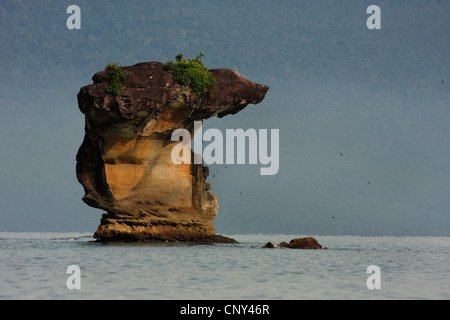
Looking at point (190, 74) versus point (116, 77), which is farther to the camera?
point (190, 74)

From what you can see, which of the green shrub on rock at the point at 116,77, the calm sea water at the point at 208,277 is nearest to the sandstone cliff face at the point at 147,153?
the green shrub on rock at the point at 116,77

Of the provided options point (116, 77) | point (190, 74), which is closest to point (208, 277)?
point (116, 77)

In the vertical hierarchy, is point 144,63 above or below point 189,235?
above

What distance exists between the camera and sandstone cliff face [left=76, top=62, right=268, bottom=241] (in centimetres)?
3209

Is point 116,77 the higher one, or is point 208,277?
point 116,77

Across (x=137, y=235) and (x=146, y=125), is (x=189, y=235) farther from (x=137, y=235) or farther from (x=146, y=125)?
(x=146, y=125)

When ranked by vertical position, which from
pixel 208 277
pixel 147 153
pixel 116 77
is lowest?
pixel 208 277

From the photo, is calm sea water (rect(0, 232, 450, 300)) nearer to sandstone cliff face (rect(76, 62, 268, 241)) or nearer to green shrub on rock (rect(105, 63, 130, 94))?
sandstone cliff face (rect(76, 62, 268, 241))

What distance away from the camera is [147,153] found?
114 feet

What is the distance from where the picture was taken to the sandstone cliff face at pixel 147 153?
3209cm

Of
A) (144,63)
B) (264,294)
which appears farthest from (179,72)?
(264,294)

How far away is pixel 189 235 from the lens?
119ft

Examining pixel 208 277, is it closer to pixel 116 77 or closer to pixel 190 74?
pixel 116 77
